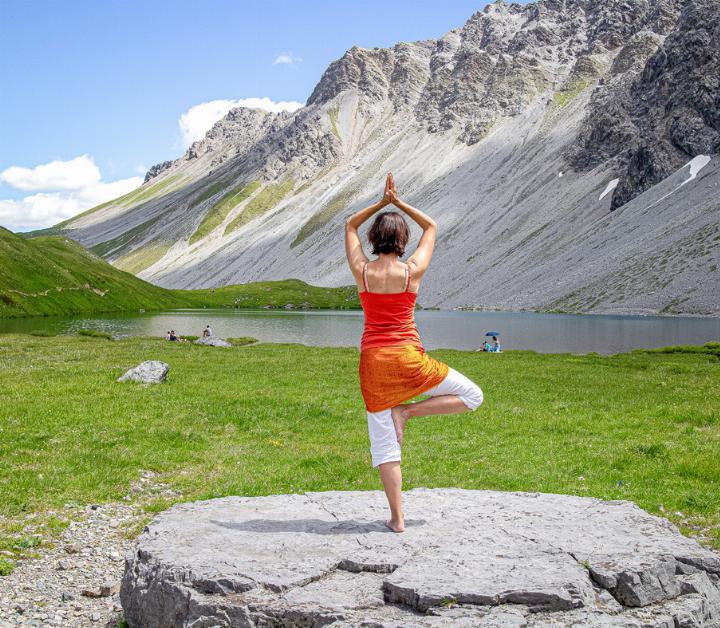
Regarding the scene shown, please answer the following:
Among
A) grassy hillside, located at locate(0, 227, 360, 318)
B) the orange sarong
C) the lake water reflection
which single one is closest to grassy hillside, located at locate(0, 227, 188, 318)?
grassy hillside, located at locate(0, 227, 360, 318)

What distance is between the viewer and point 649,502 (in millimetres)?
13469

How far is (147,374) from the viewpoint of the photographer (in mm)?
28750

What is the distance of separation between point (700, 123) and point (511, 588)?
21230 cm

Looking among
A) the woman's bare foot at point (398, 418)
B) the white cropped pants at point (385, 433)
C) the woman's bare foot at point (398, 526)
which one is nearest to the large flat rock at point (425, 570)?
the woman's bare foot at point (398, 526)

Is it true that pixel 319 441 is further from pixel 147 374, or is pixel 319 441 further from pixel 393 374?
pixel 147 374

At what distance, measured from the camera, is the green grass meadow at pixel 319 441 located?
14.4 m

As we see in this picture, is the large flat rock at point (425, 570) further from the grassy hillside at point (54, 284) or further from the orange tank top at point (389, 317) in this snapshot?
the grassy hillside at point (54, 284)

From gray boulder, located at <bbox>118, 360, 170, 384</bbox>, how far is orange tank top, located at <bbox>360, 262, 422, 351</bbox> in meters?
21.2

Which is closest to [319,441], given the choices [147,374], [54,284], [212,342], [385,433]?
[385,433]

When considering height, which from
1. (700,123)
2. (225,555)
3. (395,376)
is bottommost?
(225,555)

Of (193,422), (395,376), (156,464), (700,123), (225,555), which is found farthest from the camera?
(700,123)

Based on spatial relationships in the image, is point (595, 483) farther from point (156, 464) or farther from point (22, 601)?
point (22, 601)

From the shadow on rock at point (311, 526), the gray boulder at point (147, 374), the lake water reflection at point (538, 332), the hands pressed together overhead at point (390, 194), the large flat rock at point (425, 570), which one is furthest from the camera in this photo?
the lake water reflection at point (538, 332)

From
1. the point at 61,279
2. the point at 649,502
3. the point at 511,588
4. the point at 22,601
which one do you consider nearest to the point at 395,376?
the point at 511,588
